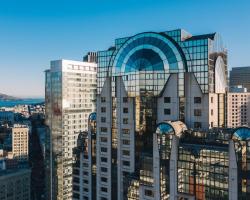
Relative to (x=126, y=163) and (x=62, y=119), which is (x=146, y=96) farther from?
(x=62, y=119)

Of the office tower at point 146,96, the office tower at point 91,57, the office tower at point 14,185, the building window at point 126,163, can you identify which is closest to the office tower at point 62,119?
the office tower at point 14,185

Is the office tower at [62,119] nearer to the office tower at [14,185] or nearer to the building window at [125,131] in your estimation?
the office tower at [14,185]

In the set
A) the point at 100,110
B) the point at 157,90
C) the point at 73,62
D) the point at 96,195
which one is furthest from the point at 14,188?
the point at 157,90

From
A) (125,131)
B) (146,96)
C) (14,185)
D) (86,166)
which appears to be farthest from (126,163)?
(14,185)

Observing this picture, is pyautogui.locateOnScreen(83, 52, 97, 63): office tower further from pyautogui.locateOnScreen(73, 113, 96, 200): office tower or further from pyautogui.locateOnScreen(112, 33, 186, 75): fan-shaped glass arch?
pyautogui.locateOnScreen(112, 33, 186, 75): fan-shaped glass arch

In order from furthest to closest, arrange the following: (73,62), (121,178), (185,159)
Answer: (73,62) → (121,178) → (185,159)

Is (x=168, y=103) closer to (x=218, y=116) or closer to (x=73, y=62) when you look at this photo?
(x=218, y=116)

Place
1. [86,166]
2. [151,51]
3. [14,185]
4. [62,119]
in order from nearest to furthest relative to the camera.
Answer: [151,51]
[86,166]
[62,119]
[14,185]
